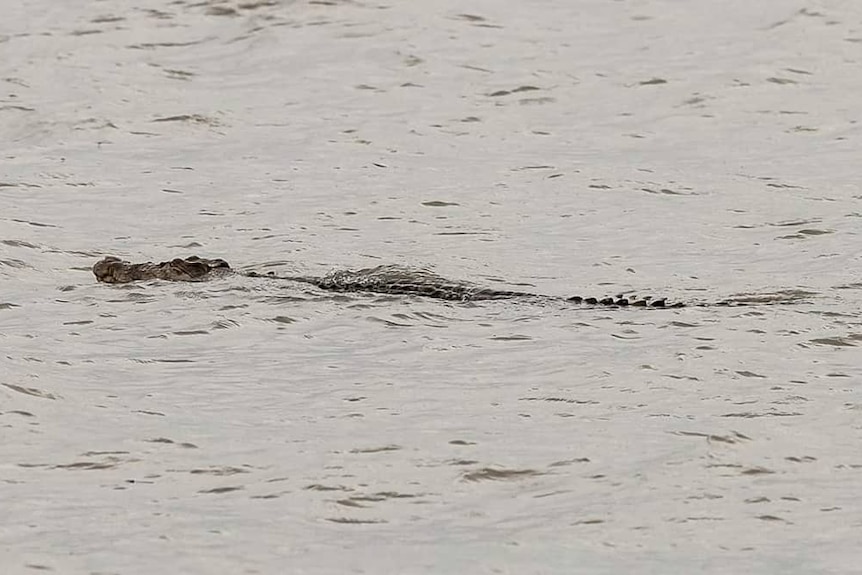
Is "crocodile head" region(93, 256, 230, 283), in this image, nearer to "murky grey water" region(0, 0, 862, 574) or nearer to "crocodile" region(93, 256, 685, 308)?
"crocodile" region(93, 256, 685, 308)

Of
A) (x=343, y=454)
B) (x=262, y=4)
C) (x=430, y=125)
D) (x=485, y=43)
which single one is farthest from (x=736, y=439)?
(x=262, y=4)

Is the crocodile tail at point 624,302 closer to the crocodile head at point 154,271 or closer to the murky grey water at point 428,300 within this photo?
the murky grey water at point 428,300

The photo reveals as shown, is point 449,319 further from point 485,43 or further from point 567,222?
point 485,43

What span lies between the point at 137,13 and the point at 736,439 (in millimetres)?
17452

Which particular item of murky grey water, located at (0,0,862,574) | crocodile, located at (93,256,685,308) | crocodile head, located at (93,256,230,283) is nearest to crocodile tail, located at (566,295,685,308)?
crocodile, located at (93,256,685,308)

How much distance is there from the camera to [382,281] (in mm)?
13750

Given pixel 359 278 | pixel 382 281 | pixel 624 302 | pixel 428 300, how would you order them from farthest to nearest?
1. pixel 359 278
2. pixel 382 281
3. pixel 428 300
4. pixel 624 302

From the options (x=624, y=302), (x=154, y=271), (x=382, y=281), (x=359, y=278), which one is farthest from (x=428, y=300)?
(x=154, y=271)

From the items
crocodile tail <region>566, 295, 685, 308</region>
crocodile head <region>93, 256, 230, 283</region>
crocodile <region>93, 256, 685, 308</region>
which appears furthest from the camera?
crocodile head <region>93, 256, 230, 283</region>

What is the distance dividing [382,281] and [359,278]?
245mm

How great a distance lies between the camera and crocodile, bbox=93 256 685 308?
13422 millimetres

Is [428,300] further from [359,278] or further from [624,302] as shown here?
[624,302]

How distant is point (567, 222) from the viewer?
54.2 feet

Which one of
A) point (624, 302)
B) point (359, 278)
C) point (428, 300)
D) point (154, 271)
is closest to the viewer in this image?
point (624, 302)
